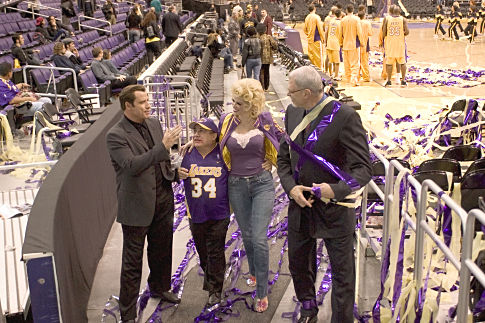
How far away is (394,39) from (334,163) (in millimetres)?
10828

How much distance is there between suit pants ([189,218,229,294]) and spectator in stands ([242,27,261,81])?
9033 mm

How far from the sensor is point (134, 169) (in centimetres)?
415

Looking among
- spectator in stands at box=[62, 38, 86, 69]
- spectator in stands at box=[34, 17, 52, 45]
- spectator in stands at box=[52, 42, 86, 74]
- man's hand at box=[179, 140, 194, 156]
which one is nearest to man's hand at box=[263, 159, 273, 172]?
man's hand at box=[179, 140, 194, 156]

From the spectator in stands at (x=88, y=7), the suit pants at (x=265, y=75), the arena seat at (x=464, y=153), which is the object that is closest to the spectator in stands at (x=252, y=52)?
the suit pants at (x=265, y=75)

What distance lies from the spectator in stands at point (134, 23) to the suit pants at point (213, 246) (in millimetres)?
15603

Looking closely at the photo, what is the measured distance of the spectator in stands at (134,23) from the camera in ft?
63.1

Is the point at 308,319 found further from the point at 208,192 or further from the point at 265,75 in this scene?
the point at 265,75

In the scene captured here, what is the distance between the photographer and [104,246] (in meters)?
5.91

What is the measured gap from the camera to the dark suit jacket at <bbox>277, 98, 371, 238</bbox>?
146 inches

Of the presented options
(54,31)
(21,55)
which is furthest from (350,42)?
(54,31)

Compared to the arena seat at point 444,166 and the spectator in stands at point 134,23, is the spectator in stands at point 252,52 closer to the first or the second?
the spectator in stands at point 134,23

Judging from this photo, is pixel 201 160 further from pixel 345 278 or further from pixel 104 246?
pixel 104 246

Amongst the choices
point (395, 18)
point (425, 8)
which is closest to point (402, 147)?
point (395, 18)

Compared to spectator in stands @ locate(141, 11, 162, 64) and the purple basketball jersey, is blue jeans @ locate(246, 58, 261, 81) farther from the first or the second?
the purple basketball jersey
